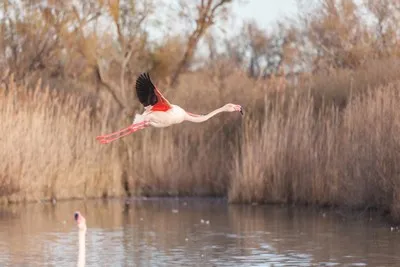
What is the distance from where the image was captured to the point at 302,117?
780 inches

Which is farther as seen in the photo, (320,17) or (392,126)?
(320,17)

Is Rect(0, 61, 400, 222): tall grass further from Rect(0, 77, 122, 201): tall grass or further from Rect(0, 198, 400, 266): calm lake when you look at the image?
Rect(0, 198, 400, 266): calm lake

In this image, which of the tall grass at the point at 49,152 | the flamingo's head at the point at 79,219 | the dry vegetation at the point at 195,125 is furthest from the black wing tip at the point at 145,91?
the tall grass at the point at 49,152

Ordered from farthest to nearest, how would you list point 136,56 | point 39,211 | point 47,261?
1. point 136,56
2. point 39,211
3. point 47,261

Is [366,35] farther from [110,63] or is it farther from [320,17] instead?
[110,63]

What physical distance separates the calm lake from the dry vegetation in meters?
0.60

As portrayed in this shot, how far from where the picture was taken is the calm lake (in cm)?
1324

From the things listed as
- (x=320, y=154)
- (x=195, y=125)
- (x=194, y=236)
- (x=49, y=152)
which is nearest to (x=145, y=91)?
(x=194, y=236)

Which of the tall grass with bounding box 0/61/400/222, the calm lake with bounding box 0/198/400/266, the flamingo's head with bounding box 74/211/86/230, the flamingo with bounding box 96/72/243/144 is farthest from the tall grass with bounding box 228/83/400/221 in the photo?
the flamingo's head with bounding box 74/211/86/230

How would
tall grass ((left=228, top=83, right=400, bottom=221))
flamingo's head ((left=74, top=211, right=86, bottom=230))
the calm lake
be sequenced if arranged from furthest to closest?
tall grass ((left=228, top=83, right=400, bottom=221)) → the calm lake → flamingo's head ((left=74, top=211, right=86, bottom=230))

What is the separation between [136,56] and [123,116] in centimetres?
267

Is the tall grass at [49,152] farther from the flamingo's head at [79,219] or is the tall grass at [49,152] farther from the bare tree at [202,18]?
the flamingo's head at [79,219]

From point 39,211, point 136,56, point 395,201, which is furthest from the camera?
point 136,56

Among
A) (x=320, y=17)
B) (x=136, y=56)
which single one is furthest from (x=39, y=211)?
(x=320, y=17)
